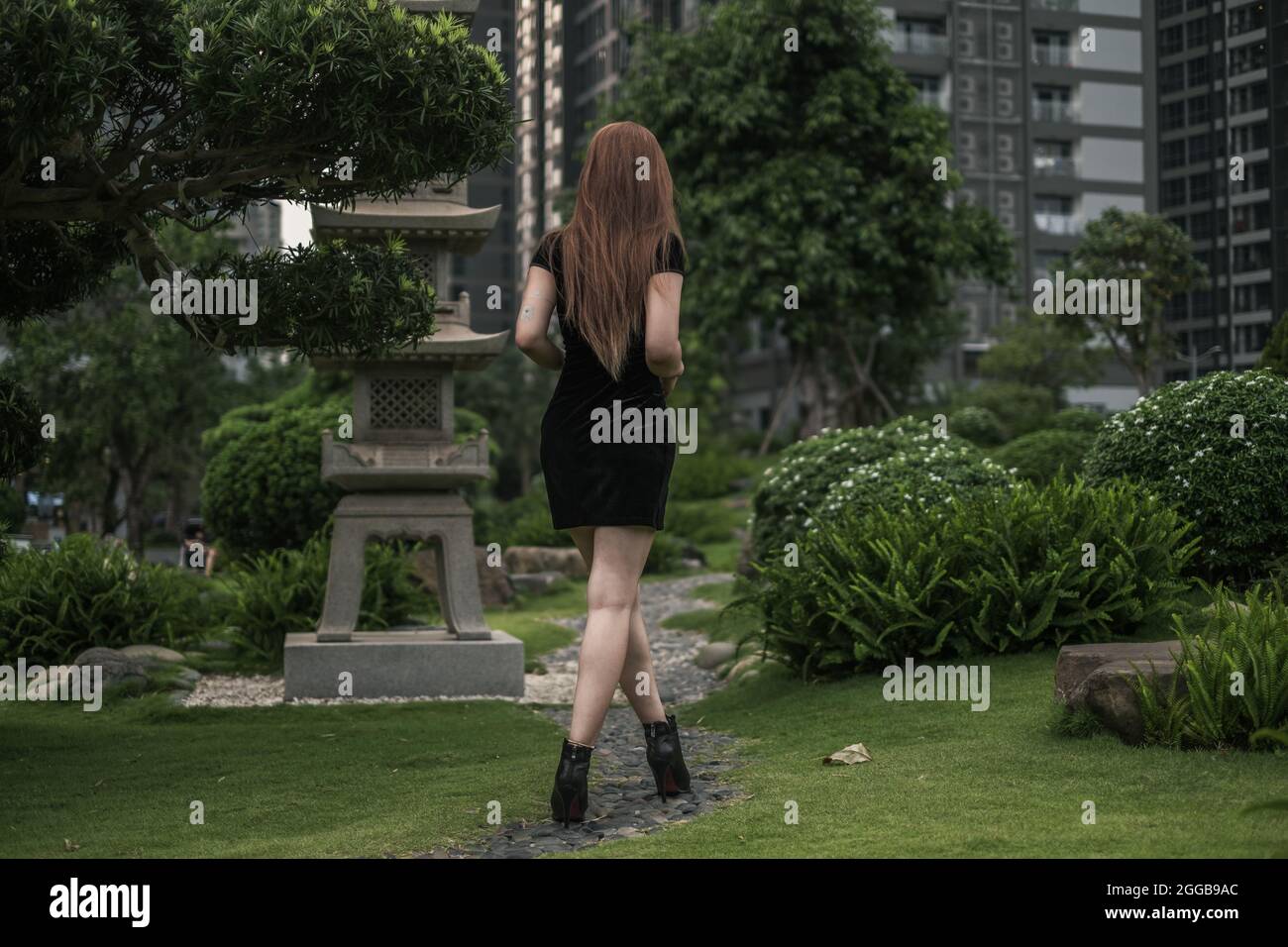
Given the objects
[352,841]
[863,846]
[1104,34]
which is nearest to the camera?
[863,846]

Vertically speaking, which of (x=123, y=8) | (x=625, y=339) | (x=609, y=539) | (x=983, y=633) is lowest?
(x=983, y=633)

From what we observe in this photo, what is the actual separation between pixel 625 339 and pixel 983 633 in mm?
4182

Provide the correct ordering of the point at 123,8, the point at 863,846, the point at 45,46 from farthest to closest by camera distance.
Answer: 1. the point at 123,8
2. the point at 45,46
3. the point at 863,846

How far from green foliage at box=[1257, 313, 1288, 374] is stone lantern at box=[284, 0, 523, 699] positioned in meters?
6.16

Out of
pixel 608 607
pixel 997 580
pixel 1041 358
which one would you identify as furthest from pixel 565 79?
pixel 608 607

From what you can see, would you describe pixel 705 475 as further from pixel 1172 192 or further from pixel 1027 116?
pixel 1027 116

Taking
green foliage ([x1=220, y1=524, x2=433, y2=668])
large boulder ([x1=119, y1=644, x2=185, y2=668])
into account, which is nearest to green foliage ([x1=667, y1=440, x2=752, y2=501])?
green foliage ([x1=220, y1=524, x2=433, y2=668])

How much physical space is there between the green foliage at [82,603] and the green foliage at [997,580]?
6.56 metres

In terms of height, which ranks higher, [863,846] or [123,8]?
[123,8]

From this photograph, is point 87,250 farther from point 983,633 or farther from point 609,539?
point 983,633

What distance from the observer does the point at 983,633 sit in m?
8.75

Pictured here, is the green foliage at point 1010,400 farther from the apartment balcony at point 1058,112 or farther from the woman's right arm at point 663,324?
the woman's right arm at point 663,324

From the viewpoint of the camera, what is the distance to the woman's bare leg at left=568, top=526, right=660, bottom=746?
5434 millimetres
